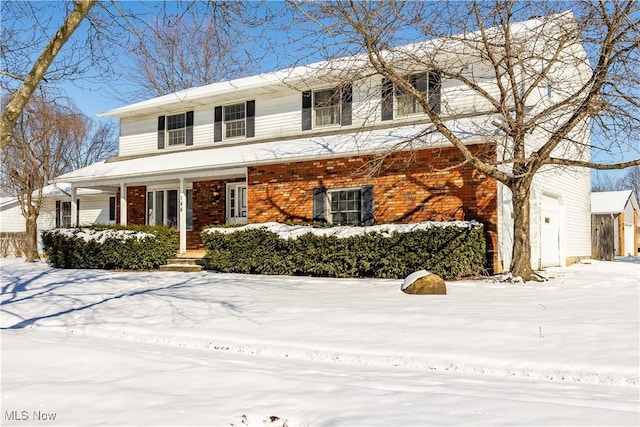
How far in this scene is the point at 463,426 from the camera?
143 inches

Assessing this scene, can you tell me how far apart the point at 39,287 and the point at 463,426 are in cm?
1133

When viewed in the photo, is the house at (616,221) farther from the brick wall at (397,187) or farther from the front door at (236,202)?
the front door at (236,202)

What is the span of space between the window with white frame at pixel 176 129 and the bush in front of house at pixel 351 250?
615cm

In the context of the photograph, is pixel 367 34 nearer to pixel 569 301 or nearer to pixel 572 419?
pixel 569 301

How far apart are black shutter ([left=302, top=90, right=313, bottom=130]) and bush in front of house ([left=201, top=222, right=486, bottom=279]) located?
404 cm

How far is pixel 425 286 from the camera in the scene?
1012 centimetres

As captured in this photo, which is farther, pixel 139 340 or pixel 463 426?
pixel 139 340

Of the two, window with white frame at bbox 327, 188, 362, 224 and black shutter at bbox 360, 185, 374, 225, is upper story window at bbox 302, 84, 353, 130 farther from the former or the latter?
black shutter at bbox 360, 185, 374, 225

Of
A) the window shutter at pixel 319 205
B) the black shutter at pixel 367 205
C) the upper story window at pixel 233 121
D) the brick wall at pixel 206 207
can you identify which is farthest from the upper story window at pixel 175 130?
the black shutter at pixel 367 205

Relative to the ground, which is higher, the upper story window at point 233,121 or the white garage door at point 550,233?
the upper story window at point 233,121

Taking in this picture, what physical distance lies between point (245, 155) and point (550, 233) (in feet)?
30.6

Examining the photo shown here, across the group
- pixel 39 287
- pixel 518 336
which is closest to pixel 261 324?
pixel 518 336

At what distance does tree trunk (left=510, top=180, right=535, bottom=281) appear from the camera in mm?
11773

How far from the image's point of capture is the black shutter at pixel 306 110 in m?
17.2
